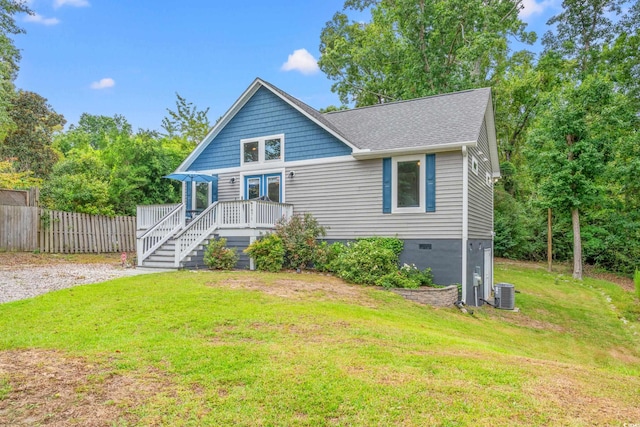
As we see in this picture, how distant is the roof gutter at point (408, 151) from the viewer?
33.3 feet

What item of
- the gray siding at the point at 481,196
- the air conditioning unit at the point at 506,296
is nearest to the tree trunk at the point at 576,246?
the gray siding at the point at 481,196

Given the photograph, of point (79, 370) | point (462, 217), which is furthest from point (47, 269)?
point (462, 217)

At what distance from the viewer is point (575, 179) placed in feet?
56.6

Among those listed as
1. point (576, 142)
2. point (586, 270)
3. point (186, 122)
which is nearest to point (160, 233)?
point (186, 122)

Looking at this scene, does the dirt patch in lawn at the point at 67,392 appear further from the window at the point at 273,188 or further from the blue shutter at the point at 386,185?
the window at the point at 273,188

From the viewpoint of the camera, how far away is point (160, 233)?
41.9ft

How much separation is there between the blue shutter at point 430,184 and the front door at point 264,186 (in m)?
5.15

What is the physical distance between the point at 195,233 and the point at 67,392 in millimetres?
9071

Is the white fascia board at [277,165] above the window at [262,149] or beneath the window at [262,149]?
beneath

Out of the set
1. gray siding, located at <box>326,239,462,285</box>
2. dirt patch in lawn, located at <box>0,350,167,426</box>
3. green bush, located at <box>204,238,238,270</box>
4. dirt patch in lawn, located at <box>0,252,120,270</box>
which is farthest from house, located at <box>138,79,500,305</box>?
dirt patch in lawn, located at <box>0,350,167,426</box>

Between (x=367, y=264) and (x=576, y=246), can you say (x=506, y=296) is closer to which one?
(x=367, y=264)

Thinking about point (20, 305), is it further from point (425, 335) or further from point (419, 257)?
point (419, 257)

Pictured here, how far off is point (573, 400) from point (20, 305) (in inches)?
316

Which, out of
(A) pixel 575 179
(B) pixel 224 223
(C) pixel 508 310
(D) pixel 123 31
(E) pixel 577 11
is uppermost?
(E) pixel 577 11
